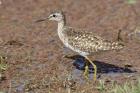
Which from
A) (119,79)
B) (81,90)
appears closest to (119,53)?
(119,79)

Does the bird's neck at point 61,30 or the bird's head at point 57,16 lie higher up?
the bird's head at point 57,16

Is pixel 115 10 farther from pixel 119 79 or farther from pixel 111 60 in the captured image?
pixel 119 79

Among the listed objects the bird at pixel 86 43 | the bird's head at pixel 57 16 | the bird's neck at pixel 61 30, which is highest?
the bird's head at pixel 57 16

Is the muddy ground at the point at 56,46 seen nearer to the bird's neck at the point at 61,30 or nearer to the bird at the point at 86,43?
the bird at the point at 86,43

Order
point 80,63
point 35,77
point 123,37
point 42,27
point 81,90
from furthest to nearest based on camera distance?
1. point 42,27
2. point 123,37
3. point 80,63
4. point 35,77
5. point 81,90

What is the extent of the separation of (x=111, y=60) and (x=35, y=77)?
77.9 inches

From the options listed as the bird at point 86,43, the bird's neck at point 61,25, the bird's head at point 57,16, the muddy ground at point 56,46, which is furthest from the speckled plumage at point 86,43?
the bird's head at point 57,16

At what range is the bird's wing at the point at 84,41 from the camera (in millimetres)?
11883

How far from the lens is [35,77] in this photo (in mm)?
11781

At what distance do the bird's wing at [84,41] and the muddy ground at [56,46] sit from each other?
16.4 inches

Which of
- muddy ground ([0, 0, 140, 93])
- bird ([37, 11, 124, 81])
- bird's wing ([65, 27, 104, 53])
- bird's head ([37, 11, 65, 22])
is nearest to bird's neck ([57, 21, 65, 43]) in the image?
bird ([37, 11, 124, 81])

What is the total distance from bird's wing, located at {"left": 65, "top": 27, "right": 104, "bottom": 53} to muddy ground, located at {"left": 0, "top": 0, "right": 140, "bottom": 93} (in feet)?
1.37

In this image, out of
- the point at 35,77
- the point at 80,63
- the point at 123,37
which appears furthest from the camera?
the point at 123,37

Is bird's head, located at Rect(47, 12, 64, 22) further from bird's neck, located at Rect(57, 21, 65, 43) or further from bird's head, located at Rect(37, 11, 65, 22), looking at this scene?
bird's neck, located at Rect(57, 21, 65, 43)
